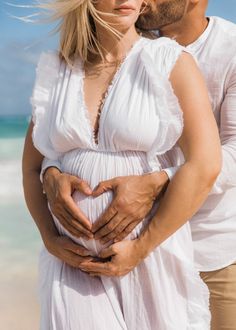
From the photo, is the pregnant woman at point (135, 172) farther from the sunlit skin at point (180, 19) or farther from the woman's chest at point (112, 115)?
the sunlit skin at point (180, 19)

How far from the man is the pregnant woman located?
0.08 meters

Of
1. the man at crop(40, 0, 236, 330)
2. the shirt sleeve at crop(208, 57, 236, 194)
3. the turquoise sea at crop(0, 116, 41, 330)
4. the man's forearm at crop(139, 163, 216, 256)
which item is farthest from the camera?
the turquoise sea at crop(0, 116, 41, 330)

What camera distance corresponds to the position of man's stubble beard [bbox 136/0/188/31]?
9.25 feet

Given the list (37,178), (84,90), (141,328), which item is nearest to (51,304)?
(141,328)

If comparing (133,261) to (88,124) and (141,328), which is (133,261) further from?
(88,124)

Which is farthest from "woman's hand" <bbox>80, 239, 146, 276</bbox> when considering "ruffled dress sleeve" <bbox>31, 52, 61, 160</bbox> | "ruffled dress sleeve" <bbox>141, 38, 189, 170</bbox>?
"ruffled dress sleeve" <bbox>31, 52, 61, 160</bbox>

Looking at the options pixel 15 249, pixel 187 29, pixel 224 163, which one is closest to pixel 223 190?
pixel 224 163

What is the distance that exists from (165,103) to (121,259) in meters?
0.47

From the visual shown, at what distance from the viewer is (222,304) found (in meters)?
2.85

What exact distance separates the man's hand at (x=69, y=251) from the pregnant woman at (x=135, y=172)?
12 mm

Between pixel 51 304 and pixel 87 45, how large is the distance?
82cm

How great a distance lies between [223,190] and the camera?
2674 millimetres

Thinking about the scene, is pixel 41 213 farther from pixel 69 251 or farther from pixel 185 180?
pixel 185 180

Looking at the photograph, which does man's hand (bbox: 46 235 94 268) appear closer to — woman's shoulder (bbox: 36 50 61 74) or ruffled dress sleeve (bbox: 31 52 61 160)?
ruffled dress sleeve (bbox: 31 52 61 160)
